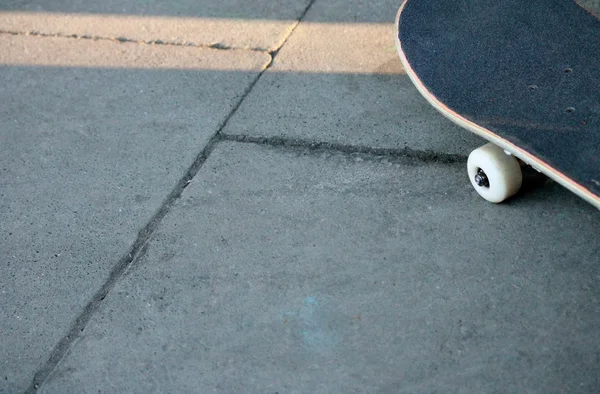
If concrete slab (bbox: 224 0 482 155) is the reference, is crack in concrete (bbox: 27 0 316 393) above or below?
below

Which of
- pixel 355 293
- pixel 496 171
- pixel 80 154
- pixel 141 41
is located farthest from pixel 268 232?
pixel 141 41

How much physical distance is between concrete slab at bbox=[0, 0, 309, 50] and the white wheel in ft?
3.52

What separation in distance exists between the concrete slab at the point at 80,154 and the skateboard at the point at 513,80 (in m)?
0.73

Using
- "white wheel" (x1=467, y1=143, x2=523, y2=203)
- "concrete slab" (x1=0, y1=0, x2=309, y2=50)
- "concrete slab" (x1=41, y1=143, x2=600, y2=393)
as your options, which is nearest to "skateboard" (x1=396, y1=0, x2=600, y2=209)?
"white wheel" (x1=467, y1=143, x2=523, y2=203)

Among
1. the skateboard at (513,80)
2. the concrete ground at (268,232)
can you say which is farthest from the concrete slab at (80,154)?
the skateboard at (513,80)

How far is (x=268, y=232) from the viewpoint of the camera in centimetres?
217

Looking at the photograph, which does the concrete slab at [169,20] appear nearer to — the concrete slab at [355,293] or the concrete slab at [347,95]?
the concrete slab at [347,95]

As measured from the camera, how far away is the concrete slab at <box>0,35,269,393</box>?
2.11 metres

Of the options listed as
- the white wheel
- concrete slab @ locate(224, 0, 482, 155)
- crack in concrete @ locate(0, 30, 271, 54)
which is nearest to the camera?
the white wheel

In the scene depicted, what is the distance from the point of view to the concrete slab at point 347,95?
7.94 ft

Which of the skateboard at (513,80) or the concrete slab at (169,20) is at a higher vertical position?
the skateboard at (513,80)

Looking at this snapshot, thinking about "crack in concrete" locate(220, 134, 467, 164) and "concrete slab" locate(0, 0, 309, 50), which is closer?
"crack in concrete" locate(220, 134, 467, 164)

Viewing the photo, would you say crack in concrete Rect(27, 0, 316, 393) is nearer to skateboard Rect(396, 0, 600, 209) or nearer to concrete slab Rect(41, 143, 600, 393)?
concrete slab Rect(41, 143, 600, 393)

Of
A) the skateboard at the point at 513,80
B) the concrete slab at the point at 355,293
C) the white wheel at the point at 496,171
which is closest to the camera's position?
the concrete slab at the point at 355,293
